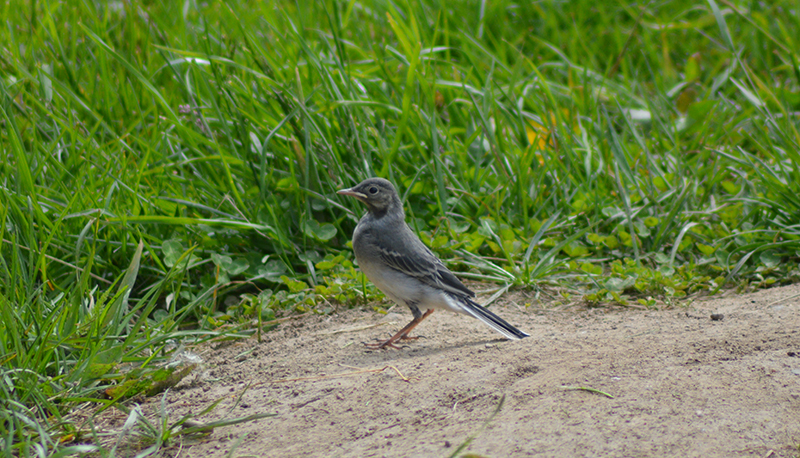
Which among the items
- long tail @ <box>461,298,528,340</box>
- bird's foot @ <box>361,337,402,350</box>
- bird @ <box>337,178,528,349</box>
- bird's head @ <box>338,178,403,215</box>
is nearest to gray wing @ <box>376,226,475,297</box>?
bird @ <box>337,178,528,349</box>

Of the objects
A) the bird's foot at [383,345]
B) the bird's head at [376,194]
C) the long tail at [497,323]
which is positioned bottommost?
the bird's foot at [383,345]

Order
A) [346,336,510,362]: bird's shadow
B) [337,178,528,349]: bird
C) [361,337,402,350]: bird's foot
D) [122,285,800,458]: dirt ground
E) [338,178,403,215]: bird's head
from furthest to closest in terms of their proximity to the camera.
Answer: [338,178,403,215]: bird's head, [337,178,528,349]: bird, [361,337,402,350]: bird's foot, [346,336,510,362]: bird's shadow, [122,285,800,458]: dirt ground

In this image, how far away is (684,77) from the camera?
7.34 metres

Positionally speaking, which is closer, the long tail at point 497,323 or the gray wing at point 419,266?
the long tail at point 497,323

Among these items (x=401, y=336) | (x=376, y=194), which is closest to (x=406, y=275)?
(x=401, y=336)

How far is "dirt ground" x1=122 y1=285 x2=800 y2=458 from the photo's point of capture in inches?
92.8

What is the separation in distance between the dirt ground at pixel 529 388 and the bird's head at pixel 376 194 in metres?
0.75

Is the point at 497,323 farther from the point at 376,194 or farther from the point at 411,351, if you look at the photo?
the point at 376,194

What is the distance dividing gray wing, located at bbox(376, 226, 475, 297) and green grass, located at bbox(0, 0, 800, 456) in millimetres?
585

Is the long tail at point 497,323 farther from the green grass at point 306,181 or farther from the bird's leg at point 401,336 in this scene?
the green grass at point 306,181

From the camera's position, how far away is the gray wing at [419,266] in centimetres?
384

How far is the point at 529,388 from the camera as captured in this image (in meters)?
2.79

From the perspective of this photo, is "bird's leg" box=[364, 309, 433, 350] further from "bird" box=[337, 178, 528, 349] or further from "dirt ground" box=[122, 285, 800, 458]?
"dirt ground" box=[122, 285, 800, 458]

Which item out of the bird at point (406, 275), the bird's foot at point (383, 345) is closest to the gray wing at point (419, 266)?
the bird at point (406, 275)
